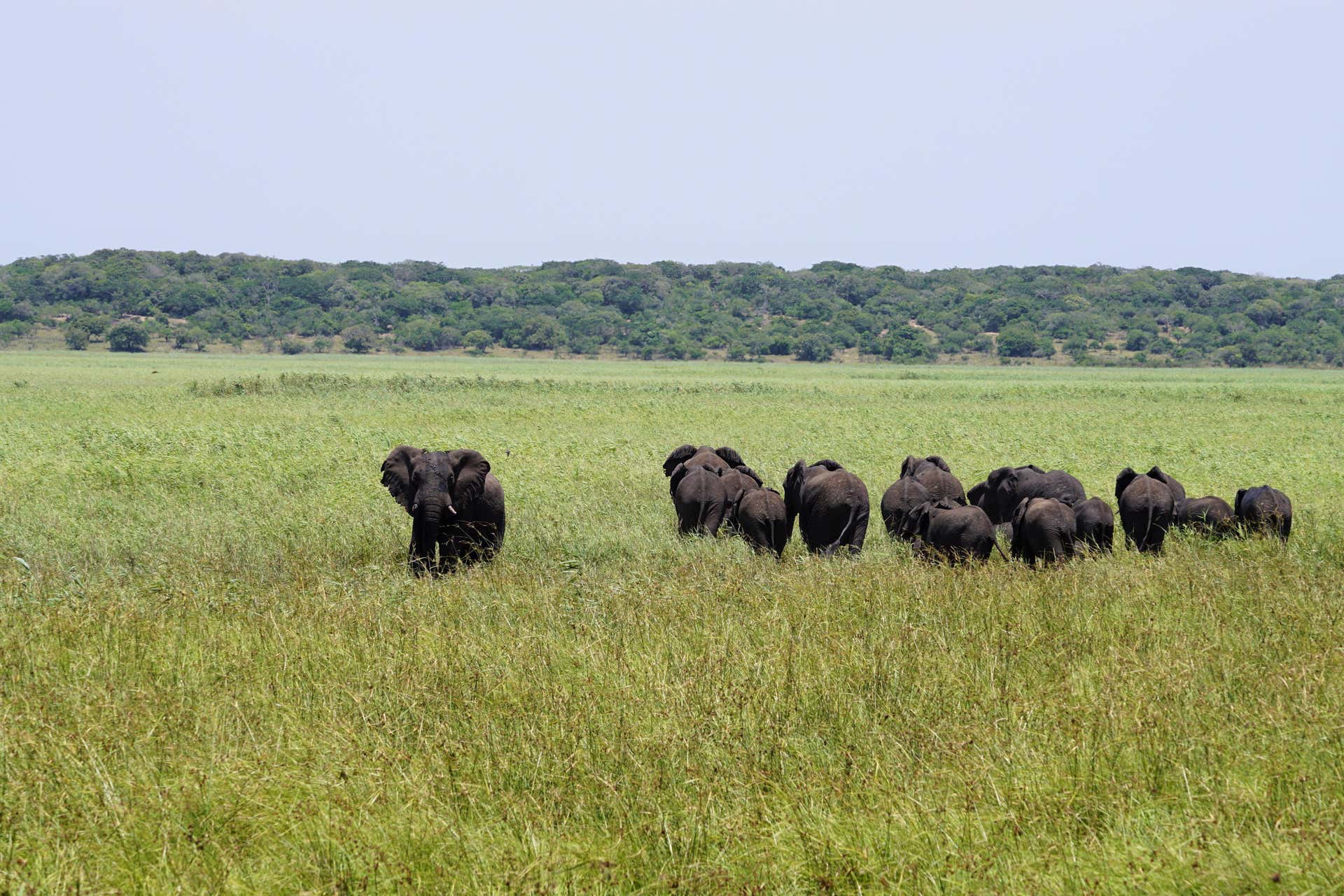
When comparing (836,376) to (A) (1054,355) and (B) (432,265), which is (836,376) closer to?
(A) (1054,355)

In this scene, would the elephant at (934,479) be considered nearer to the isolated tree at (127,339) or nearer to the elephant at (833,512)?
the elephant at (833,512)

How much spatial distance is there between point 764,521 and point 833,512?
790mm

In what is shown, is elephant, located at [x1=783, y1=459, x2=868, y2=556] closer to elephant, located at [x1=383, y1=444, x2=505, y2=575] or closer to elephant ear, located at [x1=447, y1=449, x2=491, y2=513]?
elephant, located at [x1=383, y1=444, x2=505, y2=575]

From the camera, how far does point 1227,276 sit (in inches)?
6048

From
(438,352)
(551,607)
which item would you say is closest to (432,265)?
(438,352)

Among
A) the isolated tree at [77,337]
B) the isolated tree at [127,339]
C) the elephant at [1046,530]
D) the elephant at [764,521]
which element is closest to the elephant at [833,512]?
the elephant at [764,521]

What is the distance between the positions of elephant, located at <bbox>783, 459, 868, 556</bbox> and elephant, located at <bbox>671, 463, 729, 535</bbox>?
34.4 inches

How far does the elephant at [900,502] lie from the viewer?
43.3 ft

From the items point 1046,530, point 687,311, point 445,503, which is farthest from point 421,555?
point 687,311

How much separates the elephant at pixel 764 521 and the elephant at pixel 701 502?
486 millimetres

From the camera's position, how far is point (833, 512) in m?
12.7

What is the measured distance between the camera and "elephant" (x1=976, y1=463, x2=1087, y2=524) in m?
13.4

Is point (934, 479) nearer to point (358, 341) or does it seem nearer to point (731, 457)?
point (731, 457)

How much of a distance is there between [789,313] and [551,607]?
137471mm
